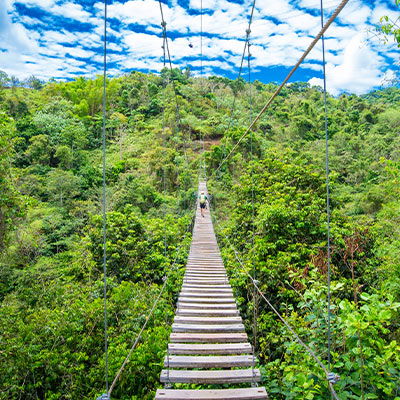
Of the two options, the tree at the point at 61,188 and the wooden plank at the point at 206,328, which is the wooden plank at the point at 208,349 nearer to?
the wooden plank at the point at 206,328

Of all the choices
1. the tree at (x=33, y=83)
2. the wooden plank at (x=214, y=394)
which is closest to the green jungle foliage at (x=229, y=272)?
the wooden plank at (x=214, y=394)

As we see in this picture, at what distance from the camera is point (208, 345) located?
6.38 feet

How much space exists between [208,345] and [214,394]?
447 mm

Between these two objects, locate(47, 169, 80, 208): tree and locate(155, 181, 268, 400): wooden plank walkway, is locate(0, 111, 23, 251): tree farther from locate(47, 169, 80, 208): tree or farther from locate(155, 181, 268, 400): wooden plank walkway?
locate(47, 169, 80, 208): tree

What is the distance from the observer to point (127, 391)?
2.35 meters

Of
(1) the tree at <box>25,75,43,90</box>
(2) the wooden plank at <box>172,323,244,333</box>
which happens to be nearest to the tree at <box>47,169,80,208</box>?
(2) the wooden plank at <box>172,323,244,333</box>

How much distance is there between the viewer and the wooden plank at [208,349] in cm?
189

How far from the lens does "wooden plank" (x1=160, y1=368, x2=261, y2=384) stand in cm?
162

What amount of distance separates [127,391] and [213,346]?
1.07 meters

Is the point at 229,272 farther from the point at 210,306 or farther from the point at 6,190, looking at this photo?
the point at 6,190

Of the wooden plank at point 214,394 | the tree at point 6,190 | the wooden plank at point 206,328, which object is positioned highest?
→ the tree at point 6,190

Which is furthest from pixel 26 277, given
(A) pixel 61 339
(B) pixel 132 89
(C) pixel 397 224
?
(B) pixel 132 89

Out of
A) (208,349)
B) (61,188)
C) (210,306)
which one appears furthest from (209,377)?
(61,188)

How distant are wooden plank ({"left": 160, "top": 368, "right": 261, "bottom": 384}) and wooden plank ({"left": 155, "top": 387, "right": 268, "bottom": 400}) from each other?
0.08 m
